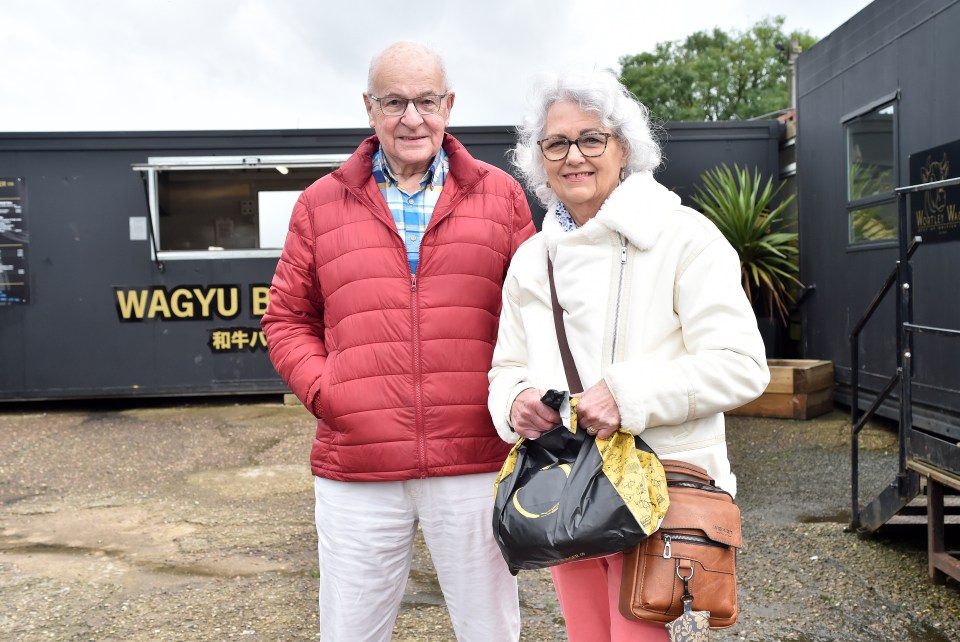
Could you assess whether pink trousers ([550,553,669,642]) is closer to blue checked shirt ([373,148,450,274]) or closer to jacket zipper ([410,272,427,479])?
jacket zipper ([410,272,427,479])

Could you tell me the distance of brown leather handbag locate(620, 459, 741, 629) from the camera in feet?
5.50

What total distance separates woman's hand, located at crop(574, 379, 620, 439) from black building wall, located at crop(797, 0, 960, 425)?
16.3 ft

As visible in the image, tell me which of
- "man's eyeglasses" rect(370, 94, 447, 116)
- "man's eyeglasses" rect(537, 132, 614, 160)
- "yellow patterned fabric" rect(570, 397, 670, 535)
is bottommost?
"yellow patterned fabric" rect(570, 397, 670, 535)

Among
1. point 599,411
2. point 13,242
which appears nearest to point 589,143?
point 599,411

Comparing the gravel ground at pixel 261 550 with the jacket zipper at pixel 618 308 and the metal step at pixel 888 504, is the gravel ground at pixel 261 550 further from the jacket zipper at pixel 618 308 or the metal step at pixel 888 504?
the jacket zipper at pixel 618 308

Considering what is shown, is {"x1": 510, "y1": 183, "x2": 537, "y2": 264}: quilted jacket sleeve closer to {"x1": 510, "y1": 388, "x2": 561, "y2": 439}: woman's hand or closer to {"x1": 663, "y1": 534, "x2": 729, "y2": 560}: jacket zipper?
{"x1": 510, "y1": 388, "x2": 561, "y2": 439}: woman's hand

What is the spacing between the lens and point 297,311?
2.35m

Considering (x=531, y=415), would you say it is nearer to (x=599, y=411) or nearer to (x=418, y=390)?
(x=599, y=411)

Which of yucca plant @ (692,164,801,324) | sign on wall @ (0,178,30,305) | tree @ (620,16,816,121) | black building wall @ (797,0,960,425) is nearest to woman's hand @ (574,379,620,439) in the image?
black building wall @ (797,0,960,425)

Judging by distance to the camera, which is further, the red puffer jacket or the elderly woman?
the red puffer jacket

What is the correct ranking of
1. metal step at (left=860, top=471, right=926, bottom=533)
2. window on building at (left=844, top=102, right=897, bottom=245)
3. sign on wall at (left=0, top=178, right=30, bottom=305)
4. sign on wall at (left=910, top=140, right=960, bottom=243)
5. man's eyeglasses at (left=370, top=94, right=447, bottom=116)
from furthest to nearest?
sign on wall at (left=0, top=178, right=30, bottom=305) → window on building at (left=844, top=102, right=897, bottom=245) → sign on wall at (left=910, top=140, right=960, bottom=243) → metal step at (left=860, top=471, right=926, bottom=533) → man's eyeglasses at (left=370, top=94, right=447, bottom=116)

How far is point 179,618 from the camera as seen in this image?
3.67 metres

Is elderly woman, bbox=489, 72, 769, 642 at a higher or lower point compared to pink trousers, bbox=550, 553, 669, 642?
higher

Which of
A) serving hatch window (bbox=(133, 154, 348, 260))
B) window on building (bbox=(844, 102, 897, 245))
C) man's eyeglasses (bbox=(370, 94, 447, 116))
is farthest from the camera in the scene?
serving hatch window (bbox=(133, 154, 348, 260))
